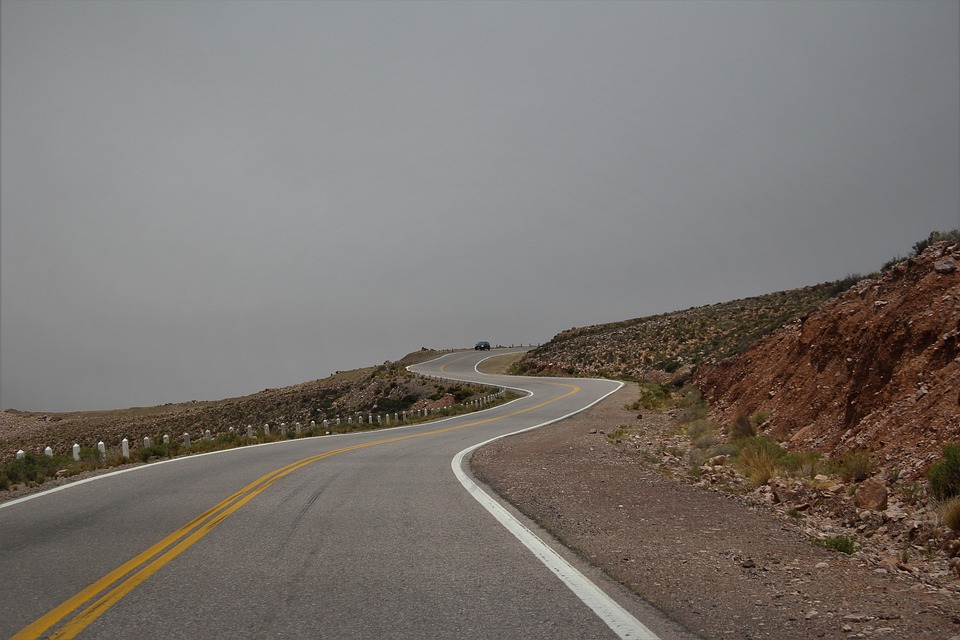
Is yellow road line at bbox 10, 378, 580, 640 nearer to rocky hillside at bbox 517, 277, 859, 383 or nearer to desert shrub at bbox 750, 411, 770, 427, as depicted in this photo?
desert shrub at bbox 750, 411, 770, 427

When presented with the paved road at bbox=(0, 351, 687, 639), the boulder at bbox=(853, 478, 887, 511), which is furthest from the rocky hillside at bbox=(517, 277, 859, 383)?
the paved road at bbox=(0, 351, 687, 639)

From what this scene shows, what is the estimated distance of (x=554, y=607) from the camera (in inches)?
201

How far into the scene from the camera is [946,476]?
311 inches

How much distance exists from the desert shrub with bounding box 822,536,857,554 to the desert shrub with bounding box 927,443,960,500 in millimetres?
1423

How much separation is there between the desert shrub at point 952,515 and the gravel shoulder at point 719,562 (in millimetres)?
1015

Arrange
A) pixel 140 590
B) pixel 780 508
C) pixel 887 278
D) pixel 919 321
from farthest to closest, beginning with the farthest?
pixel 887 278 < pixel 919 321 < pixel 780 508 < pixel 140 590

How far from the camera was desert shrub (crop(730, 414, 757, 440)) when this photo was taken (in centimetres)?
1531

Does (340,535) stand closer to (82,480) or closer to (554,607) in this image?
(554,607)

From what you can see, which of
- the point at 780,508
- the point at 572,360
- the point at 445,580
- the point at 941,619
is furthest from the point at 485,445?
the point at 572,360

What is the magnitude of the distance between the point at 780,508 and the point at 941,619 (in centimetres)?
436

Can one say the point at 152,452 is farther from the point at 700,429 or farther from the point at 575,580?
the point at 575,580

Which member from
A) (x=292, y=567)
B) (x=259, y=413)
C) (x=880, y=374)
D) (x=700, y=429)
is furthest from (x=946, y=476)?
(x=259, y=413)

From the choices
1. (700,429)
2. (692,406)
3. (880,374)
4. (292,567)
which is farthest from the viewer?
(692,406)

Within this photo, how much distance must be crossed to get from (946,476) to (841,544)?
1868 millimetres
